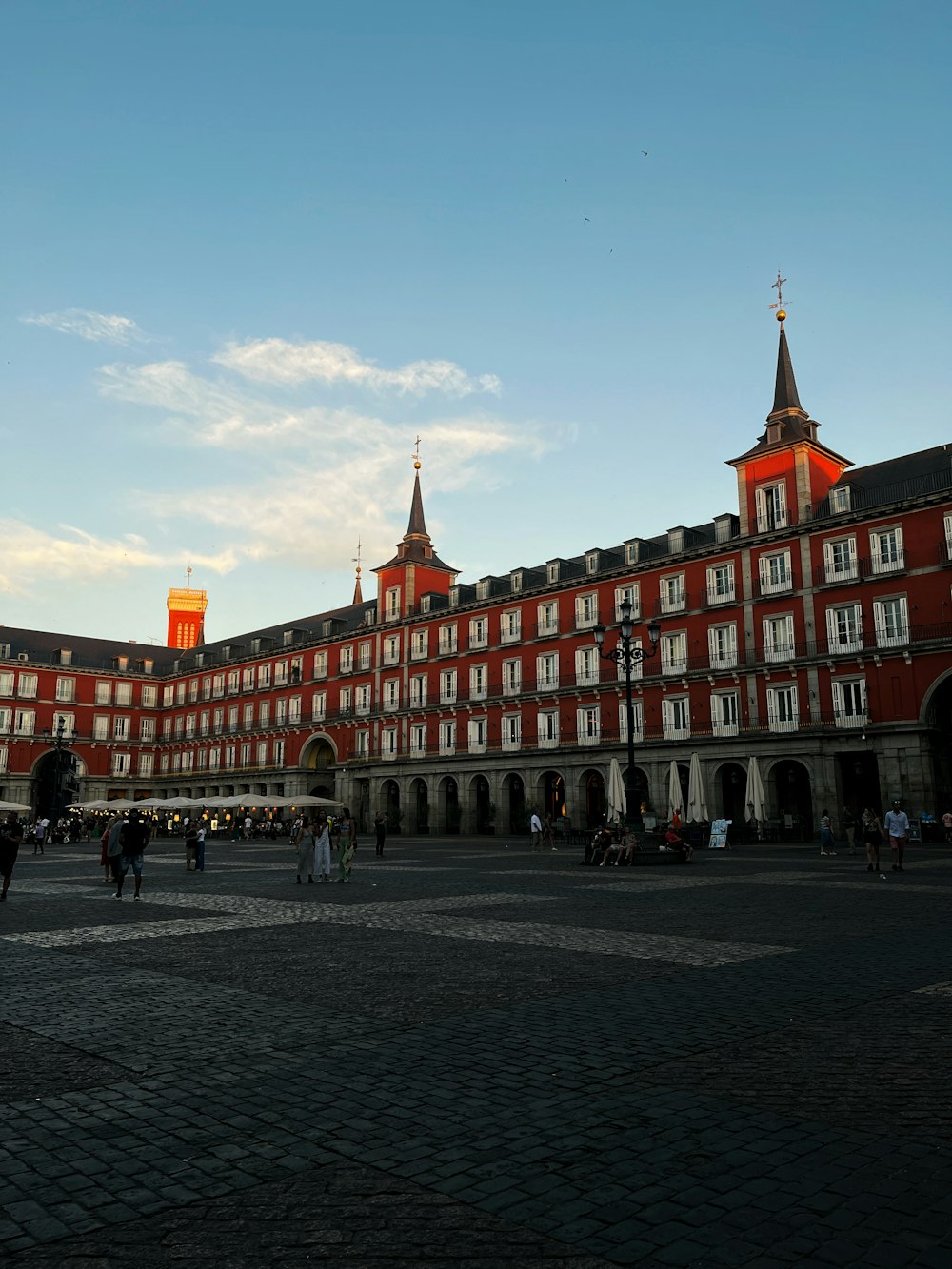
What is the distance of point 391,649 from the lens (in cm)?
5856

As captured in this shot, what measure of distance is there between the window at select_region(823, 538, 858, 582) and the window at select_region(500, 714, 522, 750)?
1823 centimetres

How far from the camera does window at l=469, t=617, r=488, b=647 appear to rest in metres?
52.5

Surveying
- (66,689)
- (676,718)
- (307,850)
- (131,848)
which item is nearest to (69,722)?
(66,689)

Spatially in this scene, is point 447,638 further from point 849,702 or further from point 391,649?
point 849,702

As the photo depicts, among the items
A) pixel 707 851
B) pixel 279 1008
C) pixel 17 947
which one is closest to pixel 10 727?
pixel 707 851

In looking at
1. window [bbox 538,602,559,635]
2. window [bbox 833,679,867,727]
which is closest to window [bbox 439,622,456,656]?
window [bbox 538,602,559,635]

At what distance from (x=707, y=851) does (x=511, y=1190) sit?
29.2 metres

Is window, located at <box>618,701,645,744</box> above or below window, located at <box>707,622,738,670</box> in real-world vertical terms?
below

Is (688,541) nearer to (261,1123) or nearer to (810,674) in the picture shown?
(810,674)

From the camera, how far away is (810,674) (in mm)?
37781

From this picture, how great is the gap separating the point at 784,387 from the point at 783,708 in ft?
48.2

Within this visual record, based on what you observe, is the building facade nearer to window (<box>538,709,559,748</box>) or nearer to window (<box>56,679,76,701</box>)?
window (<box>538,709,559,748</box>)

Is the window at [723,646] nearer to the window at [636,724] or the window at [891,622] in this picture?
the window at [636,724]

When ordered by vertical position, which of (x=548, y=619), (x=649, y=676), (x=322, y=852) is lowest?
(x=322, y=852)
